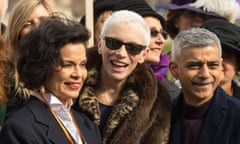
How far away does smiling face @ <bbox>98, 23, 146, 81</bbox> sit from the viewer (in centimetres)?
394

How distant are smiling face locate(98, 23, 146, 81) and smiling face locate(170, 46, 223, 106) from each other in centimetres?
31

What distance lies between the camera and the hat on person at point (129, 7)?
186 inches

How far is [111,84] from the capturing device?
13.5ft

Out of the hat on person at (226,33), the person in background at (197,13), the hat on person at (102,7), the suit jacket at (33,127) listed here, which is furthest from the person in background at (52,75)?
the person in background at (197,13)

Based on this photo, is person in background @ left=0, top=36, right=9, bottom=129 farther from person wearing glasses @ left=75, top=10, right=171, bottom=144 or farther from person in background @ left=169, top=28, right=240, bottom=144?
person in background @ left=169, top=28, right=240, bottom=144

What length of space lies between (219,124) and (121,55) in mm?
767

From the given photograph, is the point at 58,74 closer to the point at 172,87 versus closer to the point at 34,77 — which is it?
the point at 34,77

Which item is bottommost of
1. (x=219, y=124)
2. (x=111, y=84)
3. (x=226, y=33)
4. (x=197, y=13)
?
(x=219, y=124)

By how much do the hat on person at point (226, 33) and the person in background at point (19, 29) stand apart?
1.18m

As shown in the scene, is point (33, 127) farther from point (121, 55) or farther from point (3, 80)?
point (121, 55)

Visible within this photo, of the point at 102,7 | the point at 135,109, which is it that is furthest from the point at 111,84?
the point at 102,7

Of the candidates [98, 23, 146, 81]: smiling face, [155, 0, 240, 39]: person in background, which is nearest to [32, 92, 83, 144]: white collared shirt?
[98, 23, 146, 81]: smiling face

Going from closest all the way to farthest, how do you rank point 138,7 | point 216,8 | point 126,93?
point 126,93 < point 138,7 < point 216,8

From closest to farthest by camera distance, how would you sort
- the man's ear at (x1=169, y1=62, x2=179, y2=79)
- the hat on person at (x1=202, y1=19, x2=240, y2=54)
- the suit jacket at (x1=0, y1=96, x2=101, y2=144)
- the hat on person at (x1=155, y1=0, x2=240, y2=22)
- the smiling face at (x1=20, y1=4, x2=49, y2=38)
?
the suit jacket at (x1=0, y1=96, x2=101, y2=144) < the man's ear at (x1=169, y1=62, x2=179, y2=79) < the smiling face at (x1=20, y1=4, x2=49, y2=38) < the hat on person at (x1=202, y1=19, x2=240, y2=54) < the hat on person at (x1=155, y1=0, x2=240, y2=22)
